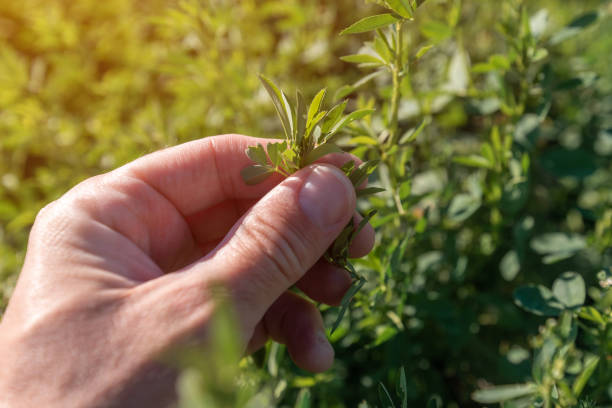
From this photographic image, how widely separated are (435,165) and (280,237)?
0.86 m

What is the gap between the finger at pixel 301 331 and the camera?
3.93 ft

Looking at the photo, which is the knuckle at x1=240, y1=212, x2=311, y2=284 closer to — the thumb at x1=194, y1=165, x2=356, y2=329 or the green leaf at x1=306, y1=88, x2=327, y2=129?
the thumb at x1=194, y1=165, x2=356, y2=329

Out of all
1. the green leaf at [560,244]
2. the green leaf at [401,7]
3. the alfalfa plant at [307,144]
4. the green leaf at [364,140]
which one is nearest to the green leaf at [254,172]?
the alfalfa plant at [307,144]

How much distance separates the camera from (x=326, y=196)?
3.10ft

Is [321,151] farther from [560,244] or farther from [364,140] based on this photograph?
[560,244]

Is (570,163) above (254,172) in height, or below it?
below

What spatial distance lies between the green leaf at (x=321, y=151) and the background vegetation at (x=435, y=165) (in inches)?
7.6

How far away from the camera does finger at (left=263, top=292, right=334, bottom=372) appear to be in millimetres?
1198

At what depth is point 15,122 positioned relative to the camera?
196 cm

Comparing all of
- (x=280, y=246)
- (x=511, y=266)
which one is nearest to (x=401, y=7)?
(x=280, y=246)

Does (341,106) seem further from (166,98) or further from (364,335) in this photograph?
(166,98)

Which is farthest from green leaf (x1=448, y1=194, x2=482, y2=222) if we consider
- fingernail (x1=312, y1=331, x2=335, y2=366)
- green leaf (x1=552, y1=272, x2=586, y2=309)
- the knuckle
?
the knuckle

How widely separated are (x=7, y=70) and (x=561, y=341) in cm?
207

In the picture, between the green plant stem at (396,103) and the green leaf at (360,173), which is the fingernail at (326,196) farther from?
the green plant stem at (396,103)
